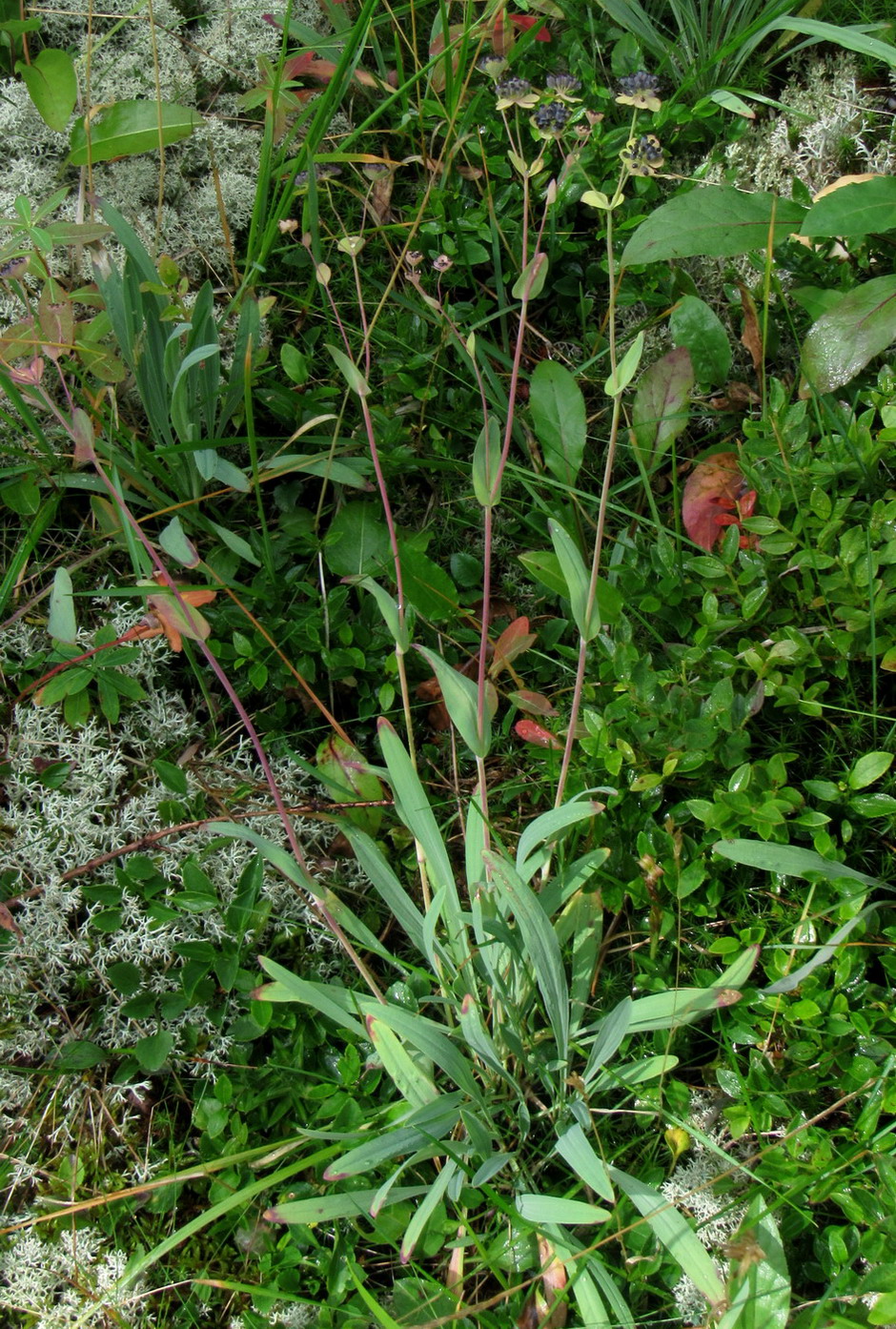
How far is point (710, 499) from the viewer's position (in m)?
1.62

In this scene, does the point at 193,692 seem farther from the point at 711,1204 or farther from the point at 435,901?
the point at 711,1204

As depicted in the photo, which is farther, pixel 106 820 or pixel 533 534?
pixel 533 534

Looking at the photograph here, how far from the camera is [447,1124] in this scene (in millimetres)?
1189

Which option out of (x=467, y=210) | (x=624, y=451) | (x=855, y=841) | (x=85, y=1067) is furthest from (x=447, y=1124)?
(x=467, y=210)

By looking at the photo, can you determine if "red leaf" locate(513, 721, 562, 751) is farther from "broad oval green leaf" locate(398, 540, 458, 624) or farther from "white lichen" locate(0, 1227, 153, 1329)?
"white lichen" locate(0, 1227, 153, 1329)

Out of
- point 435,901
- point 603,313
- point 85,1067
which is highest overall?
point 603,313

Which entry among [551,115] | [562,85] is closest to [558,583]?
[551,115]

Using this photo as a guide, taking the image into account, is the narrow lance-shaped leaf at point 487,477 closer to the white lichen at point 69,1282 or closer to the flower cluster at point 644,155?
the flower cluster at point 644,155

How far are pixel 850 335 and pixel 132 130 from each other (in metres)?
1.31

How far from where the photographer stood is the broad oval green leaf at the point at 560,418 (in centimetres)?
167

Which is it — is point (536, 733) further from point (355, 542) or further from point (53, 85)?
point (53, 85)

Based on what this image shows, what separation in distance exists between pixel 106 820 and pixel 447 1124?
71cm

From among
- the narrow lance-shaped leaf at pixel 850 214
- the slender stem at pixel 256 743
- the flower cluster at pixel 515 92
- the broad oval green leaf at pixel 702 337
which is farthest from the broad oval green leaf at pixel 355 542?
the narrow lance-shaped leaf at pixel 850 214

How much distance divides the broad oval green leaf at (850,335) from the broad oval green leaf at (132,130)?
1.19 metres
